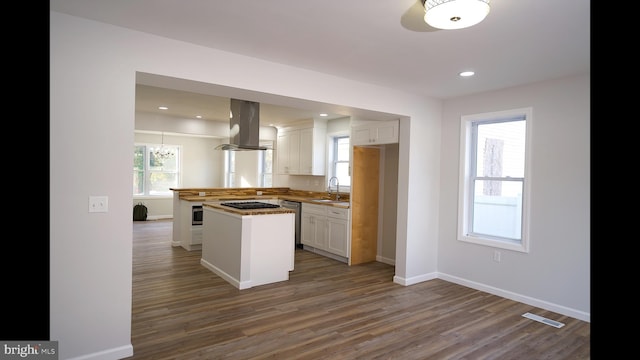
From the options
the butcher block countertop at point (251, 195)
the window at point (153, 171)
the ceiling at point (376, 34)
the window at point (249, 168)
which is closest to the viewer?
the ceiling at point (376, 34)

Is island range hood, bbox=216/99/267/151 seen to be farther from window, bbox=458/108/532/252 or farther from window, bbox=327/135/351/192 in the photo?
window, bbox=458/108/532/252

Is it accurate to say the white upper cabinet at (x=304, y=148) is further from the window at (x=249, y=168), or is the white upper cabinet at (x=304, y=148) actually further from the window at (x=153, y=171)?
the window at (x=153, y=171)

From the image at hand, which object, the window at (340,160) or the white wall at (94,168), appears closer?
the white wall at (94,168)

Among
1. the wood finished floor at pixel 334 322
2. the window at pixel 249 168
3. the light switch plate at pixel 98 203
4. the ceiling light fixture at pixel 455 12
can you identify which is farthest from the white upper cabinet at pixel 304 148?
the ceiling light fixture at pixel 455 12

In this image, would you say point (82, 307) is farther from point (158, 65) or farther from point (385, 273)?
point (385, 273)

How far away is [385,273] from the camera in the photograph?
17.0 feet

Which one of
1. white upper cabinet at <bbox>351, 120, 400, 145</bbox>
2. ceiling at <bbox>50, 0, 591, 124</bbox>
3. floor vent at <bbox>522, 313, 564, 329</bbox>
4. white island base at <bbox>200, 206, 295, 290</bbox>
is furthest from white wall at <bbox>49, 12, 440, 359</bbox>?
floor vent at <bbox>522, 313, 564, 329</bbox>

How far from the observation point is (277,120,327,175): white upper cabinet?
690 cm

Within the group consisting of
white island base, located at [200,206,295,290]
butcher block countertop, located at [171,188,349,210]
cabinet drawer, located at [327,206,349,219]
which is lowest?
white island base, located at [200,206,295,290]

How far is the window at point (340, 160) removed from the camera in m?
6.71

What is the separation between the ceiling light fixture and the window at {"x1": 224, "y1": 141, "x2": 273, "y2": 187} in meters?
6.59
